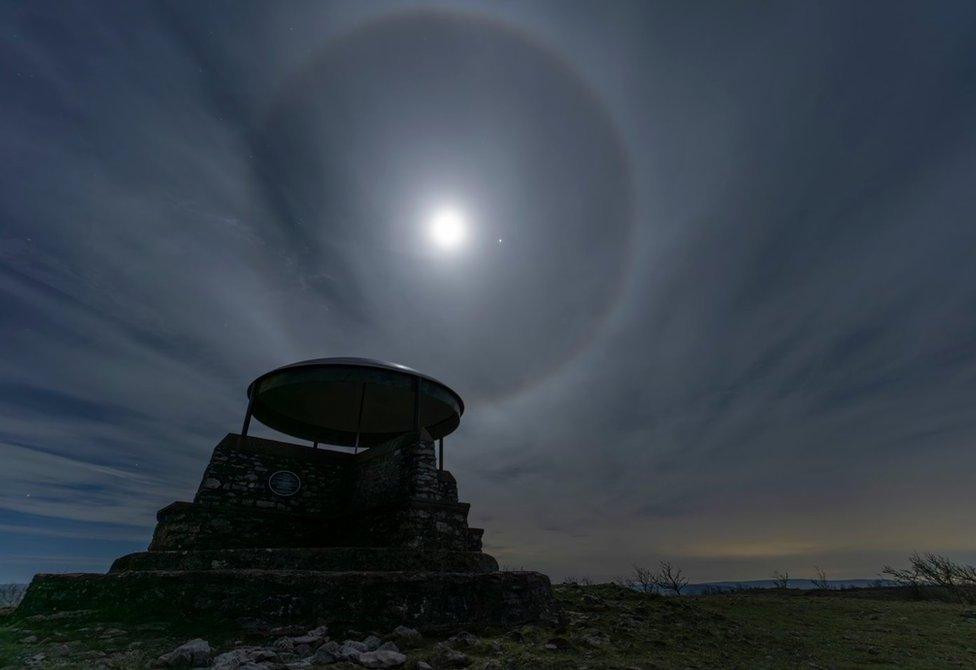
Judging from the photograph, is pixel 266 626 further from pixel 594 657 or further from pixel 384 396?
pixel 384 396

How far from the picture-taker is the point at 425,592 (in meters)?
6.14

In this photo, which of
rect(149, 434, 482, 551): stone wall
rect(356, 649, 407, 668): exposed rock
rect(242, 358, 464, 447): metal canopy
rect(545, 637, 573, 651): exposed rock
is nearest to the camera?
rect(356, 649, 407, 668): exposed rock

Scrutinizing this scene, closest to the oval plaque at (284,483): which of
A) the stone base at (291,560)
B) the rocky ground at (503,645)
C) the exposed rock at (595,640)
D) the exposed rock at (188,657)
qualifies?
the stone base at (291,560)

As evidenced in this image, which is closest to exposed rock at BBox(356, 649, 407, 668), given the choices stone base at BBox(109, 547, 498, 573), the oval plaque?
stone base at BBox(109, 547, 498, 573)

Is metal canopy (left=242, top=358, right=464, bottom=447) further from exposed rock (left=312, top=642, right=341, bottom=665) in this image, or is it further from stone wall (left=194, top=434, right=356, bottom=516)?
exposed rock (left=312, top=642, right=341, bottom=665)

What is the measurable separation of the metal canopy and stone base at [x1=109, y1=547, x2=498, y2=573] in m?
3.55

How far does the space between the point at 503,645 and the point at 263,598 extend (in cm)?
313

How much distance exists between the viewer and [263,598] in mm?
5652

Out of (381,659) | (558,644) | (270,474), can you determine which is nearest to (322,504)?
(270,474)

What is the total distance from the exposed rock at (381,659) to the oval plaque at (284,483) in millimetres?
7625

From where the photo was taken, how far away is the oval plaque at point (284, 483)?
433 inches

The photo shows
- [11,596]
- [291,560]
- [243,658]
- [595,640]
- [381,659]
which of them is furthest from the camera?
[11,596]

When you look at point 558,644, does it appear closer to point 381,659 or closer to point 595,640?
point 595,640

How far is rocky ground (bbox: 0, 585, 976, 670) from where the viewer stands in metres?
4.33
